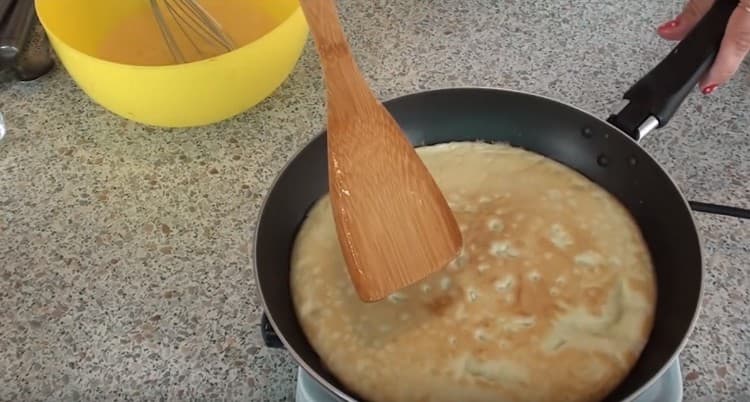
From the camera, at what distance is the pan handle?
70cm

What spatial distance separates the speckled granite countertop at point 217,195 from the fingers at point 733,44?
146mm

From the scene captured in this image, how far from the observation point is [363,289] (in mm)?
625

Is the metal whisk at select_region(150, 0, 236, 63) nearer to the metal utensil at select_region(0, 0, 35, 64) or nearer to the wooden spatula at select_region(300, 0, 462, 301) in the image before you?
the metal utensil at select_region(0, 0, 35, 64)

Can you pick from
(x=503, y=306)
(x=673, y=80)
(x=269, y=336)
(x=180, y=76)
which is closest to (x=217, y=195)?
(x=180, y=76)

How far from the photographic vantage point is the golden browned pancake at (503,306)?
63cm

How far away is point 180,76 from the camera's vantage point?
812mm

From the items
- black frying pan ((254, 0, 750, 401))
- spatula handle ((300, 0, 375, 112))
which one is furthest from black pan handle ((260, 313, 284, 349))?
spatula handle ((300, 0, 375, 112))

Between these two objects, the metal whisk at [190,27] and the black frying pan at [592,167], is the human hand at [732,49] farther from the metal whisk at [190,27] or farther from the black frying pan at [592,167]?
the metal whisk at [190,27]

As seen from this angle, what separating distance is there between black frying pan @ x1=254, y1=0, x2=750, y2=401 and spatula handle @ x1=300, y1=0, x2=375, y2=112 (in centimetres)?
11

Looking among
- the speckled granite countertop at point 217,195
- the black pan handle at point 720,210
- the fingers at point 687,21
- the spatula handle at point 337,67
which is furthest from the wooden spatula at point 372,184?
the fingers at point 687,21

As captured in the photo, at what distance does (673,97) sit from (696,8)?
207mm

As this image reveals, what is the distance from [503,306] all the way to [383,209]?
0.14m

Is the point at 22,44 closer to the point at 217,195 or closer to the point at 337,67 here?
the point at 217,195

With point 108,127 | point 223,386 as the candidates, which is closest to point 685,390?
point 223,386
